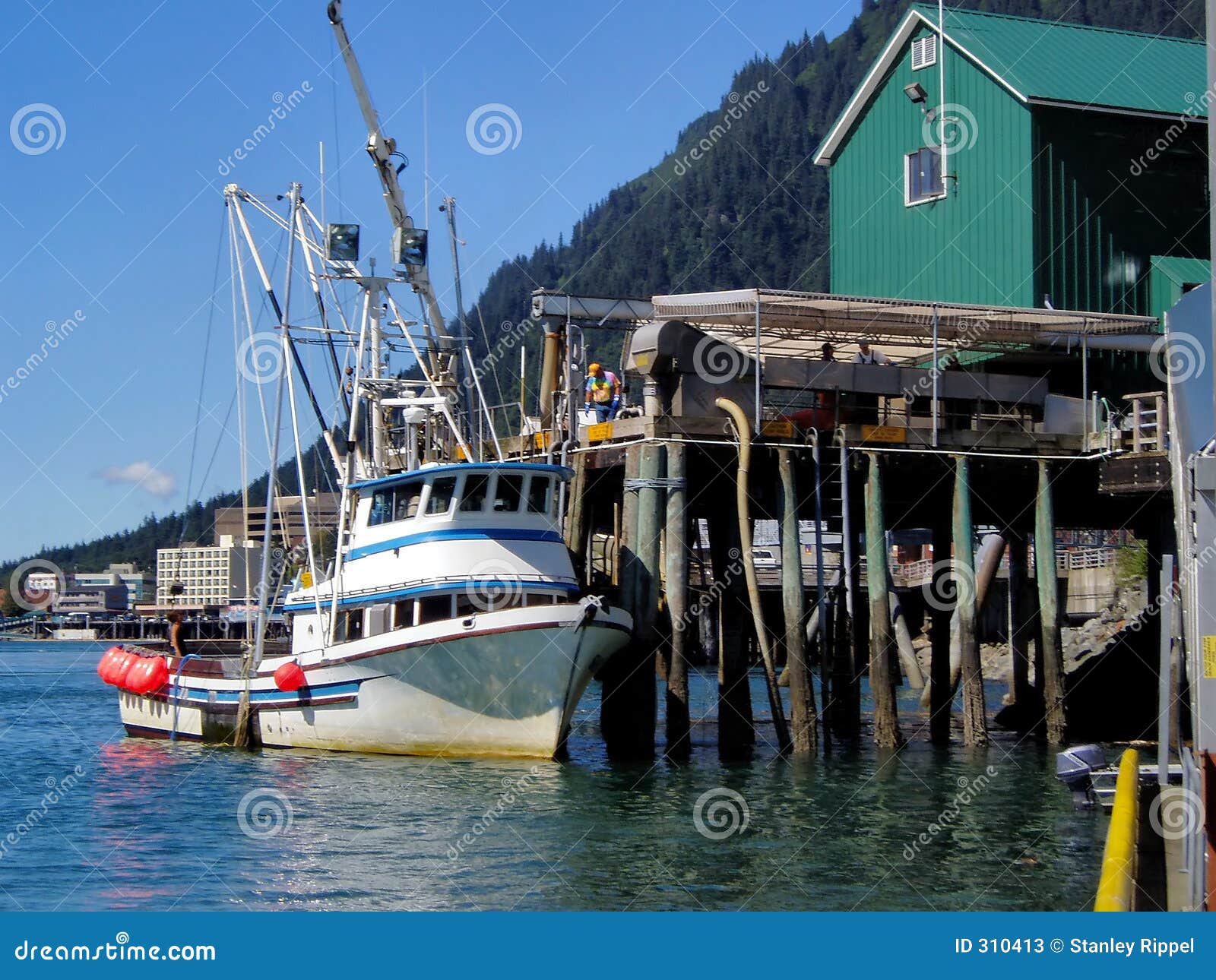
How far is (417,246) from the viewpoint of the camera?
3184cm

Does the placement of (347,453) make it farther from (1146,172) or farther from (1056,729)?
(1146,172)

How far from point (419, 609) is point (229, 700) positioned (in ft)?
23.2

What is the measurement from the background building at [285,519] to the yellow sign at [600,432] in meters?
5.70

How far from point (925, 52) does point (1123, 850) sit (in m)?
28.1

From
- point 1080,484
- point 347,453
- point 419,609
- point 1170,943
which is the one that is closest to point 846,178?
point 1080,484

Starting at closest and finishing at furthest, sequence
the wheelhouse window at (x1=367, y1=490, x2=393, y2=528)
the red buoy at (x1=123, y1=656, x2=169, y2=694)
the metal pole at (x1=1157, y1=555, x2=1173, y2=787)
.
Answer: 1. the metal pole at (x1=1157, y1=555, x2=1173, y2=787)
2. the wheelhouse window at (x1=367, y1=490, x2=393, y2=528)
3. the red buoy at (x1=123, y1=656, x2=169, y2=694)

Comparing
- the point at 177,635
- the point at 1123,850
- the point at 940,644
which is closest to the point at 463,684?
the point at 940,644

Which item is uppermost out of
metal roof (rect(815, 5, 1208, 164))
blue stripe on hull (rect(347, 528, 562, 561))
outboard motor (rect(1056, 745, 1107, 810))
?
metal roof (rect(815, 5, 1208, 164))

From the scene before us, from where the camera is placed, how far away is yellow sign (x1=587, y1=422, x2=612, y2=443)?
29.7 metres

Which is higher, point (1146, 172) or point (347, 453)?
point (1146, 172)

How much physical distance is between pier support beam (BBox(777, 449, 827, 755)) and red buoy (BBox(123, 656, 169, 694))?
15422mm

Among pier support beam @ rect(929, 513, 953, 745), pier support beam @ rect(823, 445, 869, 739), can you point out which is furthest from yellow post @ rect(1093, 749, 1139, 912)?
pier support beam @ rect(929, 513, 953, 745)

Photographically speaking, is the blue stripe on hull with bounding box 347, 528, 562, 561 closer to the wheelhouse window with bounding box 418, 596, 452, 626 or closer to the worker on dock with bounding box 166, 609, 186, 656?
the wheelhouse window with bounding box 418, 596, 452, 626

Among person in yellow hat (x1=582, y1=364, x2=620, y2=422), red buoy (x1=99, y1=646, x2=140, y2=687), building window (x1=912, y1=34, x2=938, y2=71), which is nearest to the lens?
person in yellow hat (x1=582, y1=364, x2=620, y2=422)
